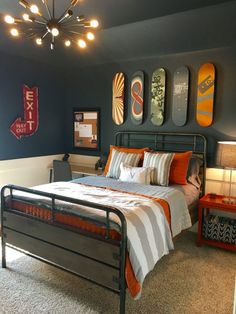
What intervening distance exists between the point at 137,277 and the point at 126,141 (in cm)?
259

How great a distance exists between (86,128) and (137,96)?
1.15 meters


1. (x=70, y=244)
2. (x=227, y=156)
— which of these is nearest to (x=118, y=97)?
(x=227, y=156)

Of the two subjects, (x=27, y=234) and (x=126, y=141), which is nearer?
(x=27, y=234)

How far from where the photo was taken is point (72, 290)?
7.39 ft

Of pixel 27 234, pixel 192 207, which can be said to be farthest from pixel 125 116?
pixel 27 234

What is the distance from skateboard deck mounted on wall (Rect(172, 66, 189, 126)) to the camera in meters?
3.62

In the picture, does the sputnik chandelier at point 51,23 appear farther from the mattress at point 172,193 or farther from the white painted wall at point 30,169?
the white painted wall at point 30,169

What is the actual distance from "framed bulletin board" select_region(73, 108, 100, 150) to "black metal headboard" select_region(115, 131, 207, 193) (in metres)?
0.47

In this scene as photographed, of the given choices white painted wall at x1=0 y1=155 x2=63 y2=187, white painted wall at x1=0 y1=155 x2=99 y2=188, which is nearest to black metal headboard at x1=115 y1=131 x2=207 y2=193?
white painted wall at x1=0 y1=155 x2=99 y2=188

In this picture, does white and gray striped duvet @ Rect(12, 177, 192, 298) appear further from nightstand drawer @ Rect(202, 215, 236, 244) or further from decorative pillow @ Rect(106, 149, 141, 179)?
decorative pillow @ Rect(106, 149, 141, 179)

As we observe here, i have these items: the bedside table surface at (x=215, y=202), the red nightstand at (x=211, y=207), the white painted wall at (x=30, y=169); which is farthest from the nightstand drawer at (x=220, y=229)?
the white painted wall at (x=30, y=169)

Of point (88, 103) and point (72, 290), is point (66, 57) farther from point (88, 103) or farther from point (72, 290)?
point (72, 290)

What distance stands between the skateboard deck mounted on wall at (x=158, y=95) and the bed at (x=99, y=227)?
1.26 meters

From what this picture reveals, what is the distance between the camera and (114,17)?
2.95 metres
